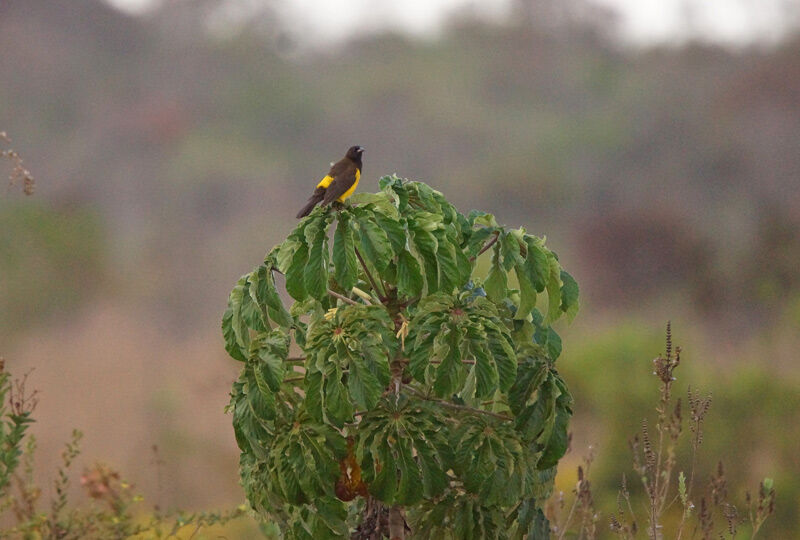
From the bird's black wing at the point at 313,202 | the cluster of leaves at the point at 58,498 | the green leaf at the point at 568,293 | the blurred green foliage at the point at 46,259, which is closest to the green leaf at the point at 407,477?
the green leaf at the point at 568,293

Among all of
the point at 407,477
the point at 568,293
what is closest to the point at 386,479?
the point at 407,477

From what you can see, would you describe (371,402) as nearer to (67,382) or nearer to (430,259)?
(430,259)

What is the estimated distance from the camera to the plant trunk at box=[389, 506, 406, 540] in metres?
2.86

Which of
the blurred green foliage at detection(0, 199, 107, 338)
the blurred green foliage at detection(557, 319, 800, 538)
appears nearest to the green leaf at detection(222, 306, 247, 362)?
the blurred green foliage at detection(557, 319, 800, 538)

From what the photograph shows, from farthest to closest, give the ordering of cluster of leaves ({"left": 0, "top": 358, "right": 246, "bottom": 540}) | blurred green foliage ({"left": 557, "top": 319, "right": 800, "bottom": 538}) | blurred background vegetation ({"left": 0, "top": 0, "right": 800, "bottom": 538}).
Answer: blurred background vegetation ({"left": 0, "top": 0, "right": 800, "bottom": 538})
blurred green foliage ({"left": 557, "top": 319, "right": 800, "bottom": 538})
cluster of leaves ({"left": 0, "top": 358, "right": 246, "bottom": 540})

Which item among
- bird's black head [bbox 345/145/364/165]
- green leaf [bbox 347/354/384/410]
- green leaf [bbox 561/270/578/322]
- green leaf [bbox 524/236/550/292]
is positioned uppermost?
bird's black head [bbox 345/145/364/165]

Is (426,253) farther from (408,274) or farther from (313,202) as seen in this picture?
(313,202)

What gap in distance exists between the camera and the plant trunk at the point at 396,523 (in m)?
2.86

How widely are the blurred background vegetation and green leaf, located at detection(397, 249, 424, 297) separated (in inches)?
175

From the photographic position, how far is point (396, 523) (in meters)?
2.87

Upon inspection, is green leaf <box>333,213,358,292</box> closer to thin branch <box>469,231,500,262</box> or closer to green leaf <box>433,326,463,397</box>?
green leaf <box>433,326,463,397</box>

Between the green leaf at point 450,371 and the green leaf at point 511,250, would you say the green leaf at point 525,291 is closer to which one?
the green leaf at point 511,250

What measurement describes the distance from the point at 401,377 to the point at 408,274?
1.53 feet

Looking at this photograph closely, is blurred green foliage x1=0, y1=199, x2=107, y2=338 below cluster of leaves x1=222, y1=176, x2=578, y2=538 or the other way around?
the other way around
